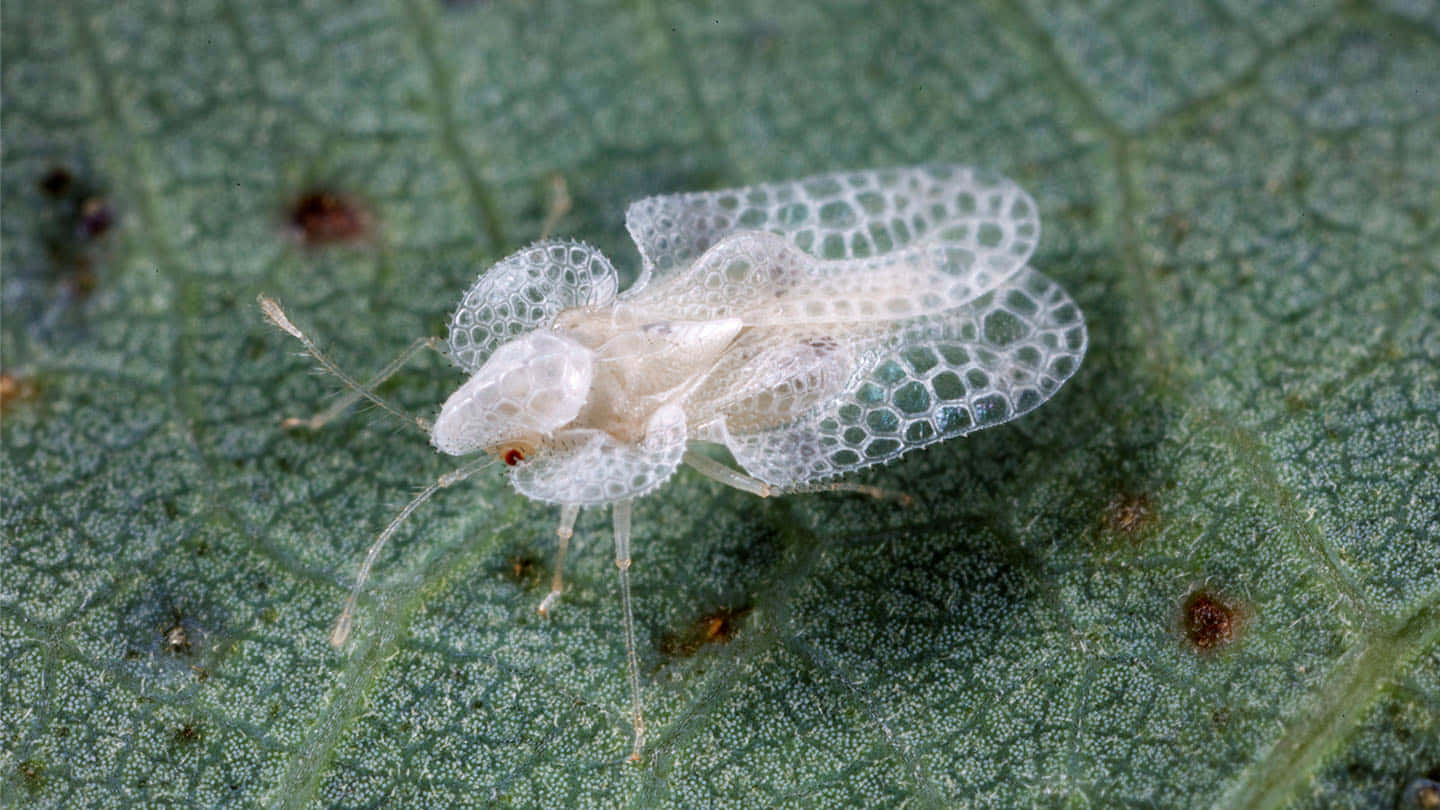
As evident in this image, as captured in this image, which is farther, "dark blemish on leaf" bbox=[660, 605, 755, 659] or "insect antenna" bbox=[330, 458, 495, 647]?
"dark blemish on leaf" bbox=[660, 605, 755, 659]

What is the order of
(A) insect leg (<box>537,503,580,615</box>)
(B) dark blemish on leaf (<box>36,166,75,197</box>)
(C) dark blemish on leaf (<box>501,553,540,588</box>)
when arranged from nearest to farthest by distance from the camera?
(A) insect leg (<box>537,503,580,615</box>)
(C) dark blemish on leaf (<box>501,553,540,588</box>)
(B) dark blemish on leaf (<box>36,166,75,197</box>)

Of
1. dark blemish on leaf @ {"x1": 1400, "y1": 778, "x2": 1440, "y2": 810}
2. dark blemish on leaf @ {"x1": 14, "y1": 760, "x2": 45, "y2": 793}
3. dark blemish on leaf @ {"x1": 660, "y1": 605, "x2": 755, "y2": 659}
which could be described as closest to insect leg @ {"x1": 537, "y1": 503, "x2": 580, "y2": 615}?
dark blemish on leaf @ {"x1": 660, "y1": 605, "x2": 755, "y2": 659}

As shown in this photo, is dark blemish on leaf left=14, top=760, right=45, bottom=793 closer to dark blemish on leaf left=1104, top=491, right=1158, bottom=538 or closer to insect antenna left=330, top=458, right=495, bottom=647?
insect antenna left=330, top=458, right=495, bottom=647

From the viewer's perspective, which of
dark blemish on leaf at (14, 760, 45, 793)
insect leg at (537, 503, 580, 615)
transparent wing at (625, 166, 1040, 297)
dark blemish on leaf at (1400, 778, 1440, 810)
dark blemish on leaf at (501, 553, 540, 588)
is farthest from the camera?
transparent wing at (625, 166, 1040, 297)

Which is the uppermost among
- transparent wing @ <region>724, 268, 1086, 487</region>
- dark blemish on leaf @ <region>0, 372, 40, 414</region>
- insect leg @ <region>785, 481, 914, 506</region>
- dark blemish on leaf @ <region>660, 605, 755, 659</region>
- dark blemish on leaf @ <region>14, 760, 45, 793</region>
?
dark blemish on leaf @ <region>0, 372, 40, 414</region>

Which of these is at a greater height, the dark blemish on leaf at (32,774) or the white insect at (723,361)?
the white insect at (723,361)

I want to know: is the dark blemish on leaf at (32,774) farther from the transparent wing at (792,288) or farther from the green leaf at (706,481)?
the transparent wing at (792,288)

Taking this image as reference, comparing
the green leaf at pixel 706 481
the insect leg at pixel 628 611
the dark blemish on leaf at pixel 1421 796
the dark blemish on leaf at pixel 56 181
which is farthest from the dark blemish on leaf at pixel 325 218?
the dark blemish on leaf at pixel 1421 796
